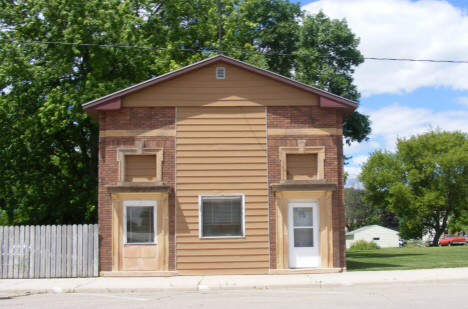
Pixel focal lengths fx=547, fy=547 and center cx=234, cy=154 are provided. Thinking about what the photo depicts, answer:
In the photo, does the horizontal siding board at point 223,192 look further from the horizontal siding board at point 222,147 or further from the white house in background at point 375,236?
the white house in background at point 375,236

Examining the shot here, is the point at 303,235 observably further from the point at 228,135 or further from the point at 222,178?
the point at 228,135

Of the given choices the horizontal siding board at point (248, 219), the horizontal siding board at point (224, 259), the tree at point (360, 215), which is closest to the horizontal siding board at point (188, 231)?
the horizontal siding board at point (248, 219)

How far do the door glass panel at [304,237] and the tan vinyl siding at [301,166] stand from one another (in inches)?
61.4

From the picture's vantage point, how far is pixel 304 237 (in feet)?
53.1

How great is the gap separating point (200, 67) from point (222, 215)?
4.47 m

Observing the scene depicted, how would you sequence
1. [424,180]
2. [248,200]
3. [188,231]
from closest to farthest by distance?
[188,231], [248,200], [424,180]

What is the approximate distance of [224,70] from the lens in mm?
16500

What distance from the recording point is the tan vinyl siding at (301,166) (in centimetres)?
1625

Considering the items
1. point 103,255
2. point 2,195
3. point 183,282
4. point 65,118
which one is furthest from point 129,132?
point 2,195

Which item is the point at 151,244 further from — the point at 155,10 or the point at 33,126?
the point at 155,10

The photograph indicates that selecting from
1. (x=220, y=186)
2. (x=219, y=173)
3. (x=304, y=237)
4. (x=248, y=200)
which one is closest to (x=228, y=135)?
(x=219, y=173)

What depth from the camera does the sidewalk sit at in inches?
523

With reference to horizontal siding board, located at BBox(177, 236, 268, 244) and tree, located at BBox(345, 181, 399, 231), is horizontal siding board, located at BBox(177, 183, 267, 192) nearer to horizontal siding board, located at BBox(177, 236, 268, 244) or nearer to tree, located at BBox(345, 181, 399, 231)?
horizontal siding board, located at BBox(177, 236, 268, 244)

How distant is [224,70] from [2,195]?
15.5 m
